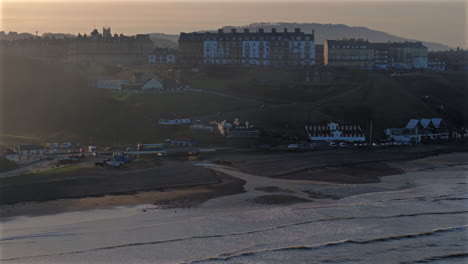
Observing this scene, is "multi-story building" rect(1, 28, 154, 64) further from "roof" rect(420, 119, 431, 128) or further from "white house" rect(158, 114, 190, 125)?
"roof" rect(420, 119, 431, 128)

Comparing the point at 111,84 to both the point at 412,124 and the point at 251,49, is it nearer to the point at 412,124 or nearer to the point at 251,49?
the point at 251,49

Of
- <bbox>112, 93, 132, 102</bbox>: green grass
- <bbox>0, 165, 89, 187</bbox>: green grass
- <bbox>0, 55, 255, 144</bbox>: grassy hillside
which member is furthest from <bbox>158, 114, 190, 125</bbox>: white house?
<bbox>0, 165, 89, 187</bbox>: green grass

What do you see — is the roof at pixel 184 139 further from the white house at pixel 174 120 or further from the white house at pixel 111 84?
the white house at pixel 111 84

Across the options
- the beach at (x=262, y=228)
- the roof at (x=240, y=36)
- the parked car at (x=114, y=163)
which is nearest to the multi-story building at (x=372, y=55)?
the roof at (x=240, y=36)

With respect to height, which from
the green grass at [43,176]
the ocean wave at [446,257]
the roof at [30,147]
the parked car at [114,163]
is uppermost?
the roof at [30,147]

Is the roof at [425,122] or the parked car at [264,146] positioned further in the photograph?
the roof at [425,122]

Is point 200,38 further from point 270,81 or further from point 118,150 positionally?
point 118,150

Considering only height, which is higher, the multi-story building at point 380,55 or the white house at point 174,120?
the multi-story building at point 380,55
